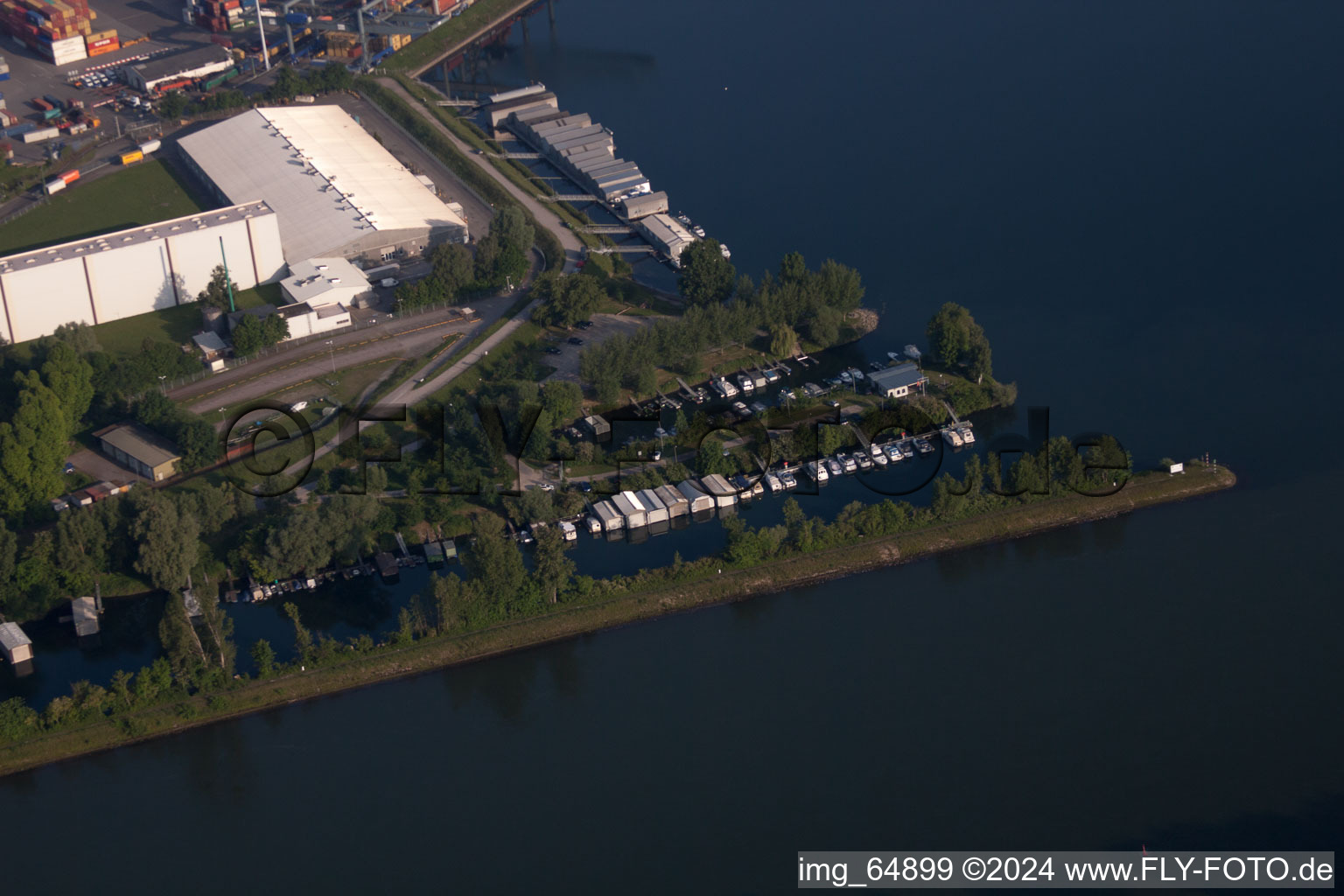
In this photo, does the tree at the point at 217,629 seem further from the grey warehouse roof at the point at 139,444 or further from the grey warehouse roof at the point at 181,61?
the grey warehouse roof at the point at 181,61

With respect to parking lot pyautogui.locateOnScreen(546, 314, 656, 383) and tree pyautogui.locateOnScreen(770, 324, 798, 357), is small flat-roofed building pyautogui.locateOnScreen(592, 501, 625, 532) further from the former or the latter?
tree pyautogui.locateOnScreen(770, 324, 798, 357)

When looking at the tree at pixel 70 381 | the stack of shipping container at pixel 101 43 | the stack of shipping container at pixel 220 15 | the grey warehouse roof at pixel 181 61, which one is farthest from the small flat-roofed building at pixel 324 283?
the stack of shipping container at pixel 220 15

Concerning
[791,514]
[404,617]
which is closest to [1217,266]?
[791,514]

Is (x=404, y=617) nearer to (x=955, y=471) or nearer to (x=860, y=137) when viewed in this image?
(x=955, y=471)

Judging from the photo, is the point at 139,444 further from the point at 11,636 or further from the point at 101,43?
the point at 101,43

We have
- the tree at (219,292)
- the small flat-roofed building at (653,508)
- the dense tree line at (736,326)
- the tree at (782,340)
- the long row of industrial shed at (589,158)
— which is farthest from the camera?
the long row of industrial shed at (589,158)

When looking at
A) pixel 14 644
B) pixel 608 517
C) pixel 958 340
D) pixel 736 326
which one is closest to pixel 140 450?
pixel 14 644
